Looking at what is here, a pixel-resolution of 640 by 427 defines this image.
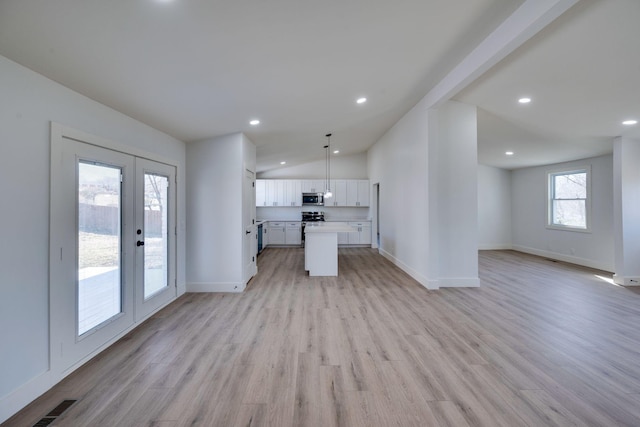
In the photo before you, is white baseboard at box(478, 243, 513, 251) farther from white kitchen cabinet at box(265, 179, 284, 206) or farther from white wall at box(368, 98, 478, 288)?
white kitchen cabinet at box(265, 179, 284, 206)

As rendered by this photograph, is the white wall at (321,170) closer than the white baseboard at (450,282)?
No

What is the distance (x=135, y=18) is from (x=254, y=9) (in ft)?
2.29

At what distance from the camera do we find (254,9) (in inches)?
66.6

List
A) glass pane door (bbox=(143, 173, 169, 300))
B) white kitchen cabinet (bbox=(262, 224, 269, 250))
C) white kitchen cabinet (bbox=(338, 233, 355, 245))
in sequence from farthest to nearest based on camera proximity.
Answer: white kitchen cabinet (bbox=(338, 233, 355, 245)), white kitchen cabinet (bbox=(262, 224, 269, 250)), glass pane door (bbox=(143, 173, 169, 300))

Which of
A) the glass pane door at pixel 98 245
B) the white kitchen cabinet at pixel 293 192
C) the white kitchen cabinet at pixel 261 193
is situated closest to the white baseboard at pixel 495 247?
the white kitchen cabinet at pixel 293 192

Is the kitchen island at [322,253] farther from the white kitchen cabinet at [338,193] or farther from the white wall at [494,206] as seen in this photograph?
the white wall at [494,206]

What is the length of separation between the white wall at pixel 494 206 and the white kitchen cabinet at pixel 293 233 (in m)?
5.55

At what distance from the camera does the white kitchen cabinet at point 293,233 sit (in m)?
8.47

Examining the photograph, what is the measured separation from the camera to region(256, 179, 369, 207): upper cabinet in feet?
27.8

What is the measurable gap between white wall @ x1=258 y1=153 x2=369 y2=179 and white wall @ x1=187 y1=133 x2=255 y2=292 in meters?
4.77

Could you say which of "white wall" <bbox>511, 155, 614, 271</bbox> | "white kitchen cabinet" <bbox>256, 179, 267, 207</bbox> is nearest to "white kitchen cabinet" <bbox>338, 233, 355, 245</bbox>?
"white kitchen cabinet" <bbox>256, 179, 267, 207</bbox>

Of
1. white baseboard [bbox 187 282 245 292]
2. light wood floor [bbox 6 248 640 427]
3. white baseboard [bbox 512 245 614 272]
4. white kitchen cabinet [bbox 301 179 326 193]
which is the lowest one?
light wood floor [bbox 6 248 640 427]

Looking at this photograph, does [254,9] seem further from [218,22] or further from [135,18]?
[135,18]

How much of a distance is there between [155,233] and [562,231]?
28.0 ft
